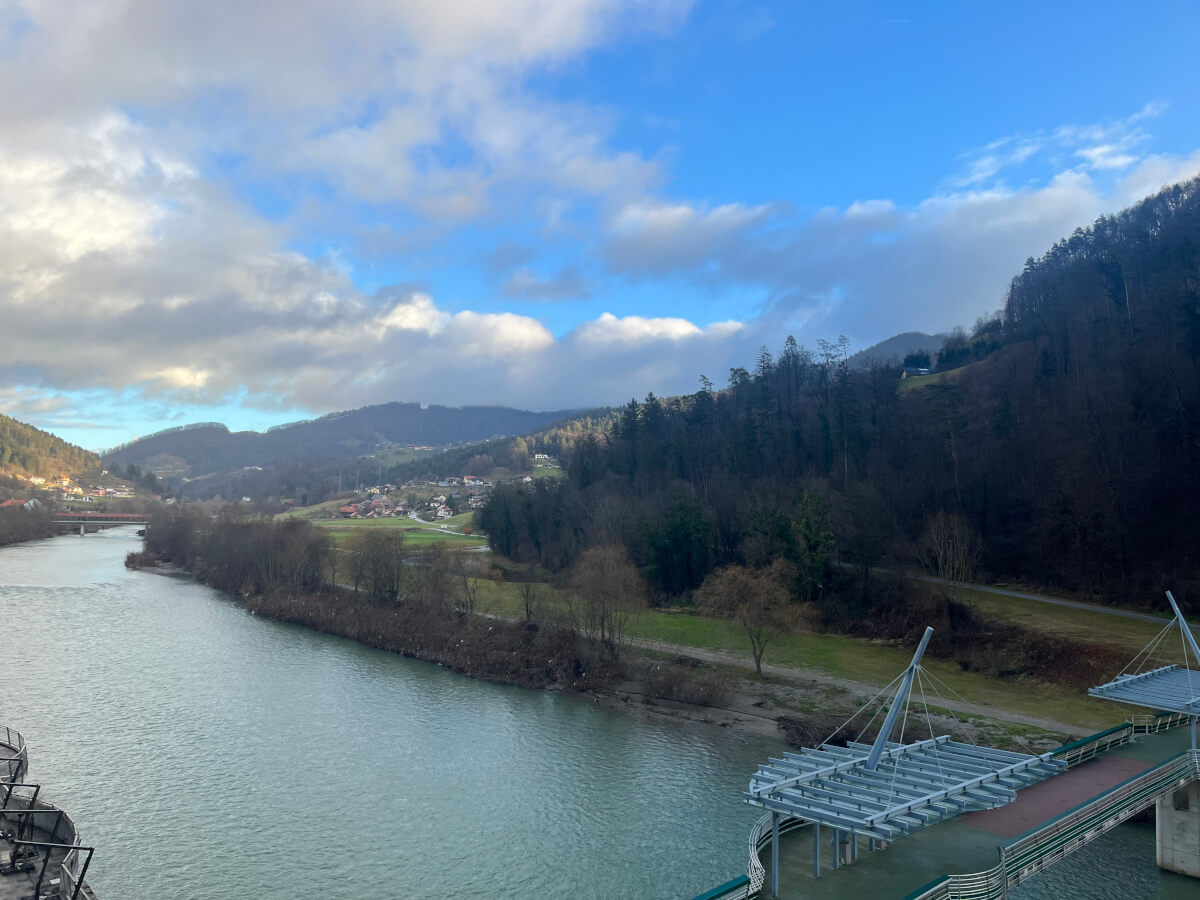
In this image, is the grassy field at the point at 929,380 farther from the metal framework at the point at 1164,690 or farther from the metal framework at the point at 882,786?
the metal framework at the point at 882,786

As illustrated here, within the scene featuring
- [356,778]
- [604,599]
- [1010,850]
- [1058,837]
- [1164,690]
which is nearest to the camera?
[1010,850]

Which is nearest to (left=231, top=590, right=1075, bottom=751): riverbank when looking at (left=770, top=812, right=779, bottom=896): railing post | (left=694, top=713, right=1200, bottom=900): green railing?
(left=694, top=713, right=1200, bottom=900): green railing

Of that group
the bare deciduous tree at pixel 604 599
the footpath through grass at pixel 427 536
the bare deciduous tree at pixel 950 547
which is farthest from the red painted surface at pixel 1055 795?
the footpath through grass at pixel 427 536

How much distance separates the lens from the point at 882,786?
566 inches

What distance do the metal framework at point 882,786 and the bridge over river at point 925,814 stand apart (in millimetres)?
25

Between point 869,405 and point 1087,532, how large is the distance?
34.9 metres

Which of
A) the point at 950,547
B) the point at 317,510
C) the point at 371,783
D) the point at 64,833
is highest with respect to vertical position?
the point at 950,547

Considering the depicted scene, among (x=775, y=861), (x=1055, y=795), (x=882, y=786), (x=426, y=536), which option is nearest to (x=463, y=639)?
(x=1055, y=795)

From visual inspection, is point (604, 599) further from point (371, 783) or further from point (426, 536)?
point (426, 536)

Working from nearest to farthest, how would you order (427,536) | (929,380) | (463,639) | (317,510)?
1. (463,639)
2. (929,380)
3. (427,536)
4. (317,510)

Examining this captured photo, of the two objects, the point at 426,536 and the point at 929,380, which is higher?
the point at 929,380

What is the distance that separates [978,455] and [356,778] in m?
46.7

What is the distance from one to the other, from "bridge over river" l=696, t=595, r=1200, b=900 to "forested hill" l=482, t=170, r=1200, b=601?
89.3 ft

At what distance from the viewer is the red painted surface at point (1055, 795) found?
53.0ft
